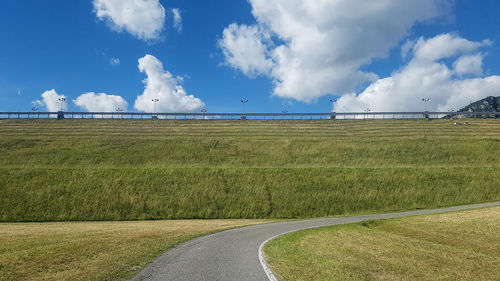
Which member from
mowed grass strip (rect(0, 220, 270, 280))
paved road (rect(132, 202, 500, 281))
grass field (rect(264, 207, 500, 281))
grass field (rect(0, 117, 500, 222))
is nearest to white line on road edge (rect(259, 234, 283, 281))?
paved road (rect(132, 202, 500, 281))

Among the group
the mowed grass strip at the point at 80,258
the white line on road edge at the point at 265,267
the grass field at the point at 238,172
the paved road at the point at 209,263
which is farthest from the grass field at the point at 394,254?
the grass field at the point at 238,172

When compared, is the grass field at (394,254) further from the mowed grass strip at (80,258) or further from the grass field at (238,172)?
the grass field at (238,172)

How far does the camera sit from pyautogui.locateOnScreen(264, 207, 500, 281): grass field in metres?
12.4

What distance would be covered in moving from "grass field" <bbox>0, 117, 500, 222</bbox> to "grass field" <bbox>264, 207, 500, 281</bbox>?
2109 centimetres

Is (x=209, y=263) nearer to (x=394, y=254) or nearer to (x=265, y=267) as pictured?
(x=265, y=267)

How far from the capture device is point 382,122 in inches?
3681

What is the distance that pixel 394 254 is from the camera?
15672mm

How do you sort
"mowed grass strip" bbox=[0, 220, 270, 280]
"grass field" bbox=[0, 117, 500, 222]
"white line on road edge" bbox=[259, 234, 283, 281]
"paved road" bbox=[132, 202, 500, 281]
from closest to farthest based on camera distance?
1. "white line on road edge" bbox=[259, 234, 283, 281]
2. "paved road" bbox=[132, 202, 500, 281]
3. "mowed grass strip" bbox=[0, 220, 270, 280]
4. "grass field" bbox=[0, 117, 500, 222]

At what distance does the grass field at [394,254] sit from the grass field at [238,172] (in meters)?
21.1

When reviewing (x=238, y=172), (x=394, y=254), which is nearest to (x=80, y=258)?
(x=394, y=254)

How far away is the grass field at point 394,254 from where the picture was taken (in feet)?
40.7

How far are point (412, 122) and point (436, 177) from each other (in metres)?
45.0

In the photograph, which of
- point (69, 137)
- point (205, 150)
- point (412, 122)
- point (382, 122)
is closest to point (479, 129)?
Result: point (412, 122)

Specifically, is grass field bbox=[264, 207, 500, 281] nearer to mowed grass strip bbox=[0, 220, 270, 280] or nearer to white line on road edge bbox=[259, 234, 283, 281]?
white line on road edge bbox=[259, 234, 283, 281]
